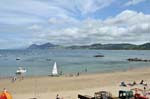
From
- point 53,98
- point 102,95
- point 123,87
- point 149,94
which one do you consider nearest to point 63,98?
point 53,98

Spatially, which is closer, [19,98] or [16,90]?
[19,98]

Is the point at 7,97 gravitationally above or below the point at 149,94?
above

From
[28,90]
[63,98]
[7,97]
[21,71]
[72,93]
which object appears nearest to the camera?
[7,97]

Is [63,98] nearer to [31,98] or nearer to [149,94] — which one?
[31,98]

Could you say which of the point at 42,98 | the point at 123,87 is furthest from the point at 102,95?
the point at 123,87

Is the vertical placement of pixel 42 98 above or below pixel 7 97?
below

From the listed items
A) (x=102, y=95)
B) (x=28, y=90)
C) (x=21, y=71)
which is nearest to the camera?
(x=102, y=95)

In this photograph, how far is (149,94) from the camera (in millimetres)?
31516

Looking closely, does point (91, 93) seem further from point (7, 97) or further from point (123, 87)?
point (7, 97)

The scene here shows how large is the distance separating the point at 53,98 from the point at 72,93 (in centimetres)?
382

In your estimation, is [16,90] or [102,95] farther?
[16,90]

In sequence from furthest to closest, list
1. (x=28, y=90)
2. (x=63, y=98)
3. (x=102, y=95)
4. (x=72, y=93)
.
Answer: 1. (x=28, y=90)
2. (x=72, y=93)
3. (x=63, y=98)
4. (x=102, y=95)

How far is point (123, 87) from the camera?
39188 mm

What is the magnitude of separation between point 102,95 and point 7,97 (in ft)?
35.0
